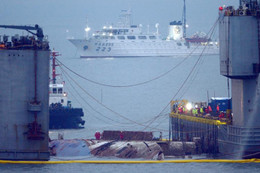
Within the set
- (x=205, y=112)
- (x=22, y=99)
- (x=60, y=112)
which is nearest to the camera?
(x=22, y=99)

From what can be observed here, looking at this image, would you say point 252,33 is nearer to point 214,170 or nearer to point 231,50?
point 231,50

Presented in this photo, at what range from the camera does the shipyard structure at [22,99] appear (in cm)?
3147

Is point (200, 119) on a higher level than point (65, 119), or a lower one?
higher

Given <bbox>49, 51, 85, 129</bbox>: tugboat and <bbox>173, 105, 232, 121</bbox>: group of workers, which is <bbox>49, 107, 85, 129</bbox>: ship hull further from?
<bbox>173, 105, 232, 121</bbox>: group of workers

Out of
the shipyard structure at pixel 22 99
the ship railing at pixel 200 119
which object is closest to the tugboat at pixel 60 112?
the ship railing at pixel 200 119

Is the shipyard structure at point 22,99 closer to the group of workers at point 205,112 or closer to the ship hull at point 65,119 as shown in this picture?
the group of workers at point 205,112

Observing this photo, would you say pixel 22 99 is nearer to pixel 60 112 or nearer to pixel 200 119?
pixel 200 119

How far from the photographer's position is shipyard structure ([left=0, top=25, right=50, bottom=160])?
31469 millimetres

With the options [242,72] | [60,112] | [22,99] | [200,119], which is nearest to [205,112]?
[200,119]

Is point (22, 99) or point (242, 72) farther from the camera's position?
point (242, 72)

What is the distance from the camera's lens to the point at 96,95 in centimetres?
10388

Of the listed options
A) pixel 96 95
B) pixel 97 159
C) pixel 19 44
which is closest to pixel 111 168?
pixel 97 159

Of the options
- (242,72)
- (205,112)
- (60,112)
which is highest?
(242,72)

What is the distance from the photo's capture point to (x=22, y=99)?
3150 cm
